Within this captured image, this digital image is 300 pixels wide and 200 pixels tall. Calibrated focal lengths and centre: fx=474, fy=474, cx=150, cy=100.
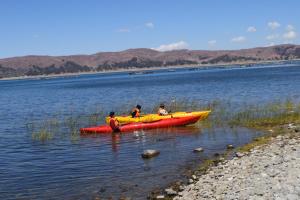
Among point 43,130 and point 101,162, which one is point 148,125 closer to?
point 43,130

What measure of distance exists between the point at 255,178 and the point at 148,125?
17.4 metres

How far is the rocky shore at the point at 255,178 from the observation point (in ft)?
37.9

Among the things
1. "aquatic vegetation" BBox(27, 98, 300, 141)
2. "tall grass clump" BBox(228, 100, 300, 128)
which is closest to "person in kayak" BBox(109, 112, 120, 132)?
"aquatic vegetation" BBox(27, 98, 300, 141)

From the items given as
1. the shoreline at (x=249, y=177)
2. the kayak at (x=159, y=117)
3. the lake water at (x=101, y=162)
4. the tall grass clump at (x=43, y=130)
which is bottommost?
the tall grass clump at (x=43, y=130)

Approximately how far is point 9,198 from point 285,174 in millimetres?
9504

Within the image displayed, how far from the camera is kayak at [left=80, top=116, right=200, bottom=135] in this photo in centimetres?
3016

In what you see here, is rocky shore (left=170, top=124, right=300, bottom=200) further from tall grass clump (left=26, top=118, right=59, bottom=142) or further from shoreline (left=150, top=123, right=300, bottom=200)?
tall grass clump (left=26, top=118, right=59, bottom=142)

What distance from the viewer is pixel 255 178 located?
1324 cm

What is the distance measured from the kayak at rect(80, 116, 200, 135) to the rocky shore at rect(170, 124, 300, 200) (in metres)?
11.8

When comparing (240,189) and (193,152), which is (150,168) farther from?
(240,189)

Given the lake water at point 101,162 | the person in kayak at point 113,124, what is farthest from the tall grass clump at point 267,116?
the person in kayak at point 113,124

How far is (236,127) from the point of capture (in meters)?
28.2

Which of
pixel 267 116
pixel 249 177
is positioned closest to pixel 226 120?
pixel 267 116

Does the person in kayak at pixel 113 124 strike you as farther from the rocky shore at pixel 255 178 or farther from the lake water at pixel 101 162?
the rocky shore at pixel 255 178
